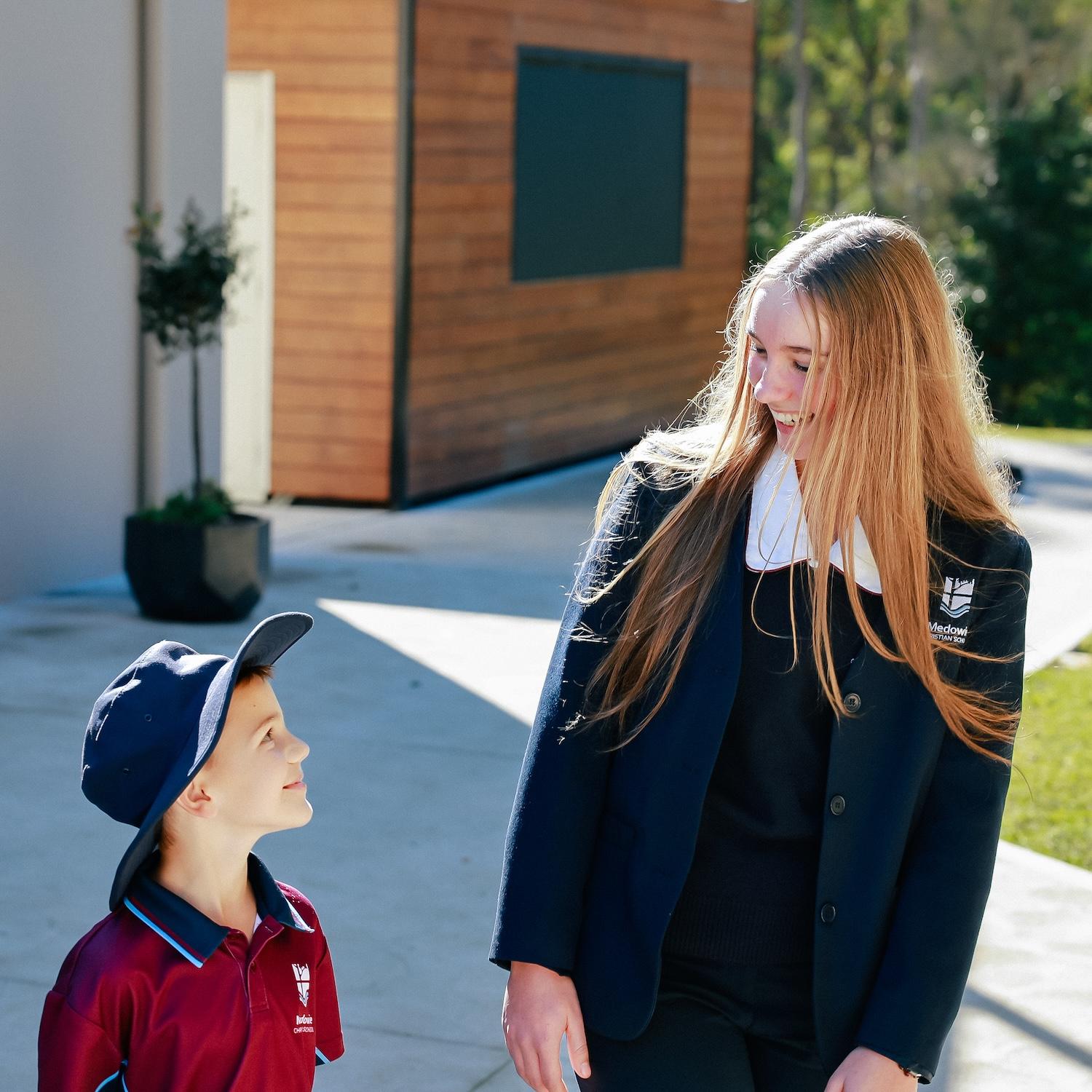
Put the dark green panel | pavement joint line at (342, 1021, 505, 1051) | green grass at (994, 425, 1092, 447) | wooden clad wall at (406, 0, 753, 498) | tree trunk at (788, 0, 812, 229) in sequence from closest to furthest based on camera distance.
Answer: pavement joint line at (342, 1021, 505, 1051)
wooden clad wall at (406, 0, 753, 498)
the dark green panel
green grass at (994, 425, 1092, 447)
tree trunk at (788, 0, 812, 229)

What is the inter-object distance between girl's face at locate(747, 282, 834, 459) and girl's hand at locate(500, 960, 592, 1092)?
70cm

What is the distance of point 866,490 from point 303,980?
35.9 inches

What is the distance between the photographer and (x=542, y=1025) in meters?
2.04

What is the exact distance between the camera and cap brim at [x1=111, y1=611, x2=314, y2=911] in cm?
198

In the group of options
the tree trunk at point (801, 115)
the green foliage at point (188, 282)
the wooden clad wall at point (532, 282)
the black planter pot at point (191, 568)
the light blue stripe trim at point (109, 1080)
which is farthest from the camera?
the tree trunk at point (801, 115)

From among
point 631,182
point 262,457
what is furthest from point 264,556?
point 631,182

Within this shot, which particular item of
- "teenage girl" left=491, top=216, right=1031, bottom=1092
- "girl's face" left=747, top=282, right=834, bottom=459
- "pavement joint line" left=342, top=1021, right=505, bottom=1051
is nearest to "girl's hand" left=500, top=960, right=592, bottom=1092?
"teenage girl" left=491, top=216, right=1031, bottom=1092

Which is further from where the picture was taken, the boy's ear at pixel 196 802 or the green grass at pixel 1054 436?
the green grass at pixel 1054 436

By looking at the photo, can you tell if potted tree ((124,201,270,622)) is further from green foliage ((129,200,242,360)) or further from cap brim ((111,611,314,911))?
cap brim ((111,611,314,911))

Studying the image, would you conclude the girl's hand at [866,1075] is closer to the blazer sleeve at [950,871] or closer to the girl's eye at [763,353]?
the blazer sleeve at [950,871]

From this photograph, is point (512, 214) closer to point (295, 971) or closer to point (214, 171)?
point (214, 171)

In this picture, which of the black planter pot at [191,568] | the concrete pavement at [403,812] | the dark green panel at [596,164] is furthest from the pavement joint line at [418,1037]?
the dark green panel at [596,164]

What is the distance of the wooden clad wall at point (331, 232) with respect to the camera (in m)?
10.7

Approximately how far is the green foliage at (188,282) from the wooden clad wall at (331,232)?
10.3ft
